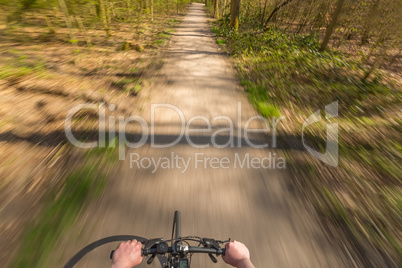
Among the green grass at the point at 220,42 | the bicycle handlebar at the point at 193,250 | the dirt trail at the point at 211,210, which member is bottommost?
the dirt trail at the point at 211,210

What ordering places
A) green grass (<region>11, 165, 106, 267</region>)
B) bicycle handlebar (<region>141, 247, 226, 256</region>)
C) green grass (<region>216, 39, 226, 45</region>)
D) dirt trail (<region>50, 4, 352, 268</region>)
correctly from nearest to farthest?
bicycle handlebar (<region>141, 247, 226, 256</region>), green grass (<region>11, 165, 106, 267</region>), dirt trail (<region>50, 4, 352, 268</region>), green grass (<region>216, 39, 226, 45</region>)

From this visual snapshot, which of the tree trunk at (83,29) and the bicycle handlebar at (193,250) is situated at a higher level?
the tree trunk at (83,29)

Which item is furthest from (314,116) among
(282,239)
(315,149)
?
(282,239)

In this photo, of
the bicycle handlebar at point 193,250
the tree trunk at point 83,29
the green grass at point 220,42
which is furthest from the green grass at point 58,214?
the green grass at point 220,42

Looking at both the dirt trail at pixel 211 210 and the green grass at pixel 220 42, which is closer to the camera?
the dirt trail at pixel 211 210

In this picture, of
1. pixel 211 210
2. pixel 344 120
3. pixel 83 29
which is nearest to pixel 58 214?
pixel 211 210

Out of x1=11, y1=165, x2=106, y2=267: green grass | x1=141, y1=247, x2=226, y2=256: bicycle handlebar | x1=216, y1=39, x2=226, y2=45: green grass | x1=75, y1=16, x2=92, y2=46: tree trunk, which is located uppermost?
x1=75, y1=16, x2=92, y2=46: tree trunk

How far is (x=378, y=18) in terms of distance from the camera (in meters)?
8.60

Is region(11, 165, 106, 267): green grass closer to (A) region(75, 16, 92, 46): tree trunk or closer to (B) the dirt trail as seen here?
(B) the dirt trail

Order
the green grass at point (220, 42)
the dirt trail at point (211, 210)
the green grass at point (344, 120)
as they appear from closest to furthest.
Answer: the dirt trail at point (211, 210) → the green grass at point (344, 120) → the green grass at point (220, 42)

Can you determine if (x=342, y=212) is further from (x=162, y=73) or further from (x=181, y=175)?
(x=162, y=73)

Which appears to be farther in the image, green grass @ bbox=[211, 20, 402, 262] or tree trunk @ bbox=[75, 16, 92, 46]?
tree trunk @ bbox=[75, 16, 92, 46]

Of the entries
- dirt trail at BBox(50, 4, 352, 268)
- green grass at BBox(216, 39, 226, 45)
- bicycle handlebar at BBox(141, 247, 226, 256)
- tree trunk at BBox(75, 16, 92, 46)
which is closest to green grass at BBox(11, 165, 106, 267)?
dirt trail at BBox(50, 4, 352, 268)

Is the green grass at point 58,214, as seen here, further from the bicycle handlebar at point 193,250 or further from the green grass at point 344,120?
the green grass at point 344,120
